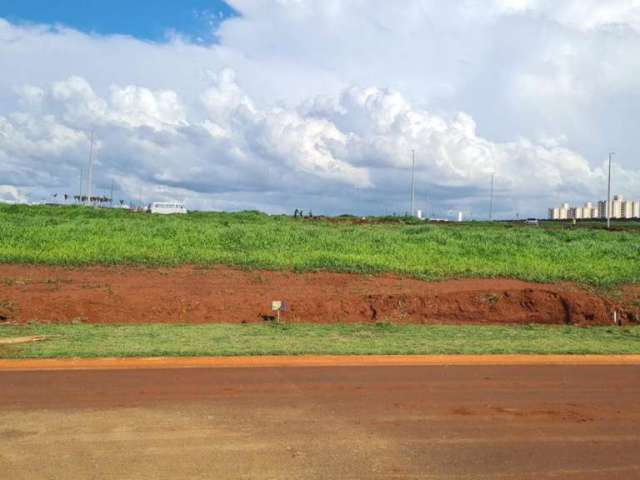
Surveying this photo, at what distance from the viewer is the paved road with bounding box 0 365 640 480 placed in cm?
647

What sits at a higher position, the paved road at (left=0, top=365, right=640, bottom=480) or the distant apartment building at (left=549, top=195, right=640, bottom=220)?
the distant apartment building at (left=549, top=195, right=640, bottom=220)

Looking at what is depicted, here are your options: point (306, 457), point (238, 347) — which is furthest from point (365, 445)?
point (238, 347)

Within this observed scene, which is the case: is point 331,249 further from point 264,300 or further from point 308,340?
point 308,340

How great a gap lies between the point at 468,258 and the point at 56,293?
16742 mm

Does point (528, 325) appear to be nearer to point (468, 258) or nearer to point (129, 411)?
point (468, 258)

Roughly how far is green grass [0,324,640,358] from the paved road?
2.20 meters

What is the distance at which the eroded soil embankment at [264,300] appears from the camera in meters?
20.1

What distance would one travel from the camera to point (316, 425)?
8.02m

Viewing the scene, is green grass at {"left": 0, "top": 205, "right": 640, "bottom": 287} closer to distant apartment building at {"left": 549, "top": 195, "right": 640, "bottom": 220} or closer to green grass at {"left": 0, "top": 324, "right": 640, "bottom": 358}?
green grass at {"left": 0, "top": 324, "right": 640, "bottom": 358}

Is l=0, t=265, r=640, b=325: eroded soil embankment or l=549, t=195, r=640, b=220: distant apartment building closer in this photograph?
l=0, t=265, r=640, b=325: eroded soil embankment

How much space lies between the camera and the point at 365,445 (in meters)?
7.20

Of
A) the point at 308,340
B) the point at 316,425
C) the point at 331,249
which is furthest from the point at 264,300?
the point at 316,425

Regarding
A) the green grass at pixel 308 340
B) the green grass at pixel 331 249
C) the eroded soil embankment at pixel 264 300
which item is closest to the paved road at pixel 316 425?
the green grass at pixel 308 340

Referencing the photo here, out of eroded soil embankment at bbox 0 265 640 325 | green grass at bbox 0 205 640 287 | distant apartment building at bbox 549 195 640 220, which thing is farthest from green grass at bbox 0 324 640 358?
distant apartment building at bbox 549 195 640 220
